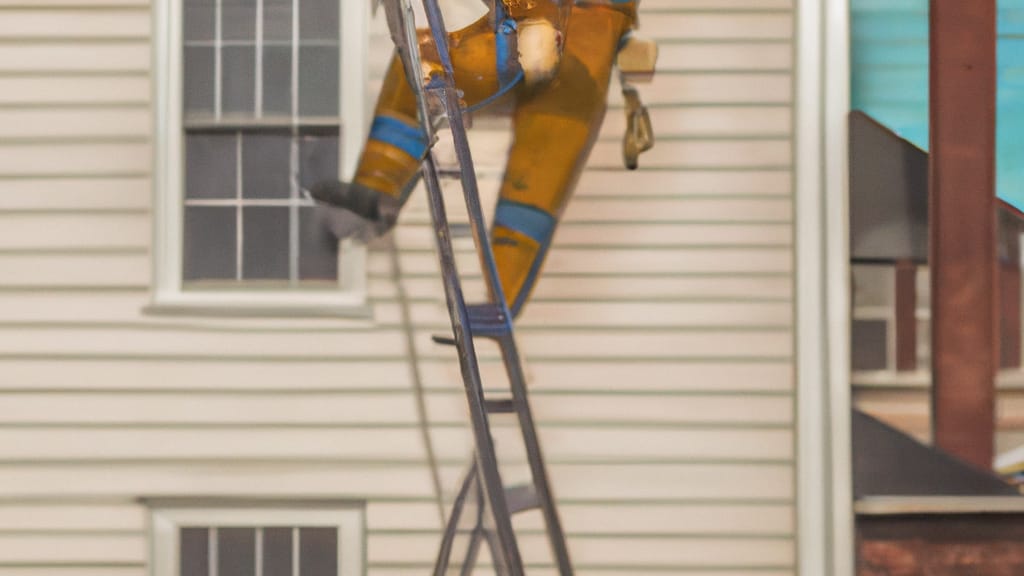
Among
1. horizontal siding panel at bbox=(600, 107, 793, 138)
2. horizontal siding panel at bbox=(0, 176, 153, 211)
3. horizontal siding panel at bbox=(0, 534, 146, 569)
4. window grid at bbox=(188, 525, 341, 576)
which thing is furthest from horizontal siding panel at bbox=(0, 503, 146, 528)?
horizontal siding panel at bbox=(600, 107, 793, 138)

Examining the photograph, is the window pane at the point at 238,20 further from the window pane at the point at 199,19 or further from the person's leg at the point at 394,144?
Answer: the person's leg at the point at 394,144

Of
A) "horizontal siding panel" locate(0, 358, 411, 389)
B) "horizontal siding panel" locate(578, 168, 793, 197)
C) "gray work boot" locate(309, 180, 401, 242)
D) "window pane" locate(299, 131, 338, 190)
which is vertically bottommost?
"horizontal siding panel" locate(0, 358, 411, 389)

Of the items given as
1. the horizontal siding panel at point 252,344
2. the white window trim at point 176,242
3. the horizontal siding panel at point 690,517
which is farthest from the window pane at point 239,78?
A: the horizontal siding panel at point 690,517

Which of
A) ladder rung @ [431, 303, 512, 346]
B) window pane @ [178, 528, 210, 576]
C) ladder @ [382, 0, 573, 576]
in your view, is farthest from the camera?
window pane @ [178, 528, 210, 576]

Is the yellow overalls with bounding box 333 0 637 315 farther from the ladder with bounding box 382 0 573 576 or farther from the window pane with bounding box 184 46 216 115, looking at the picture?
the window pane with bounding box 184 46 216 115

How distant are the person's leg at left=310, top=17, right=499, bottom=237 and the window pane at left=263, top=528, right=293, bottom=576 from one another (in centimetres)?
81

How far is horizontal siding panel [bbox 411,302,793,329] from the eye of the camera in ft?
7.25

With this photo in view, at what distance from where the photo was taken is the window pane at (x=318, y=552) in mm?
2266

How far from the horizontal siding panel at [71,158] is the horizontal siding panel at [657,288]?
2.61 ft

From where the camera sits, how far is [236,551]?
7.48 ft

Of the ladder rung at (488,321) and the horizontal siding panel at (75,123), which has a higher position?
the horizontal siding panel at (75,123)

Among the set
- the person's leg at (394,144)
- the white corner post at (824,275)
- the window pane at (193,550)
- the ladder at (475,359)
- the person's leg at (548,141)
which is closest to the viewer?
the ladder at (475,359)

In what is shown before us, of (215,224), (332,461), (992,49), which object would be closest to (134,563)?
(332,461)

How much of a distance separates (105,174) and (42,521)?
3.06 ft
